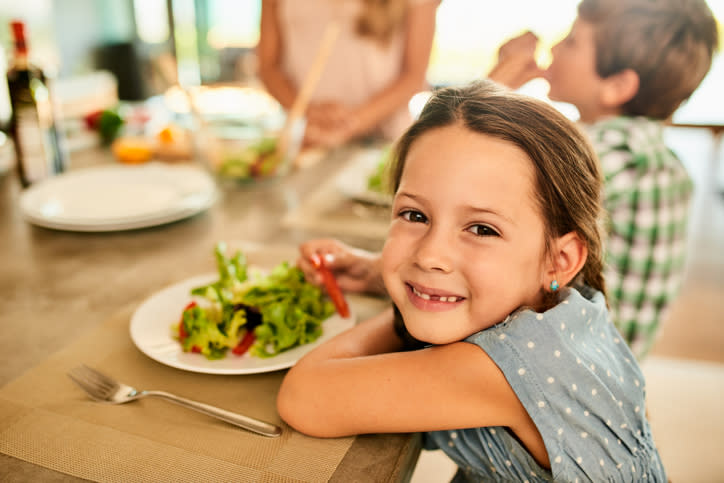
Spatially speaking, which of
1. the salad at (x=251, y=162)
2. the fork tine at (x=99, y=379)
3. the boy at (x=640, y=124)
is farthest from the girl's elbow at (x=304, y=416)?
the salad at (x=251, y=162)

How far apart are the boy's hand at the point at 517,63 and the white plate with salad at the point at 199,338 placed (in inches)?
22.9

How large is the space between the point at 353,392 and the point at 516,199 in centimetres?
33

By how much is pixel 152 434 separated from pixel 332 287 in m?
0.38

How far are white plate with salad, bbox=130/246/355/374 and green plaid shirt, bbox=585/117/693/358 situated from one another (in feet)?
2.55

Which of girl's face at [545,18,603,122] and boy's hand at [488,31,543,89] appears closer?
boy's hand at [488,31,543,89]

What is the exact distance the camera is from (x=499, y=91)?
0.83m

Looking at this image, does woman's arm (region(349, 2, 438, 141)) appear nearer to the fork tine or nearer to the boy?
the boy

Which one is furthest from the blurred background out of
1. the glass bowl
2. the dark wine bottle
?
Answer: the dark wine bottle

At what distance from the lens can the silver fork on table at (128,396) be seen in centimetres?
72

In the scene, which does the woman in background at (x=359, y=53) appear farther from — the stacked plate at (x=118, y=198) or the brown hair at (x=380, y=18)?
the stacked plate at (x=118, y=198)

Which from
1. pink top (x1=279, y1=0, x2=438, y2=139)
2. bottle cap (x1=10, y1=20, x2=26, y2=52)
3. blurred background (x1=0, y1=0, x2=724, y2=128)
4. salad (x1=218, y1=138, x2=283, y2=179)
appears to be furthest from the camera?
blurred background (x1=0, y1=0, x2=724, y2=128)

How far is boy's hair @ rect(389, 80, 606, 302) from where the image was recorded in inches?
30.2

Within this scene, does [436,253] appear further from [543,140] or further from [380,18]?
[380,18]

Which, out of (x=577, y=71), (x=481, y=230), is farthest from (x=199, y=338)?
(x=577, y=71)
